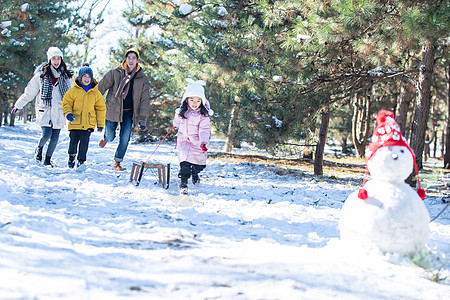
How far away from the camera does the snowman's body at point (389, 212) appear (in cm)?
306

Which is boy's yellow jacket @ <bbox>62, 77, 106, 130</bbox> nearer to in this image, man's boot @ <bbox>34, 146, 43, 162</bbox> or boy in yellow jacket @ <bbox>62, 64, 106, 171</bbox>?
boy in yellow jacket @ <bbox>62, 64, 106, 171</bbox>

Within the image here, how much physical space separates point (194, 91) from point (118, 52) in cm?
1597

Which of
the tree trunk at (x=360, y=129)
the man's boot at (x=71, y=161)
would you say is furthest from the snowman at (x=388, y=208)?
the tree trunk at (x=360, y=129)

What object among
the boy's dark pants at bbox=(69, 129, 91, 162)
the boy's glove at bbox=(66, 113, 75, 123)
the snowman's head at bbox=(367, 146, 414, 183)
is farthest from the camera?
the boy's dark pants at bbox=(69, 129, 91, 162)

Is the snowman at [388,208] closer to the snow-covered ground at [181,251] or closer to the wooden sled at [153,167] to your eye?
the snow-covered ground at [181,251]

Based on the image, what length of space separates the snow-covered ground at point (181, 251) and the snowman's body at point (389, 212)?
0.13m

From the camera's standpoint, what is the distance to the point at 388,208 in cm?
308

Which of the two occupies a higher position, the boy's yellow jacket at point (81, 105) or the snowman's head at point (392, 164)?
the boy's yellow jacket at point (81, 105)

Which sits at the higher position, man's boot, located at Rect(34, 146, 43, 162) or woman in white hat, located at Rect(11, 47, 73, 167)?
woman in white hat, located at Rect(11, 47, 73, 167)

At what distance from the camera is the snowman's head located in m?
3.18

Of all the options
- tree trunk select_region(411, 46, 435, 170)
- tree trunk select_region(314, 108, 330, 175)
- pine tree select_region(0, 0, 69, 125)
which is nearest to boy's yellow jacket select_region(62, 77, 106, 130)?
tree trunk select_region(314, 108, 330, 175)

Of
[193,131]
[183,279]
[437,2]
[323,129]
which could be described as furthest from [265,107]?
[183,279]

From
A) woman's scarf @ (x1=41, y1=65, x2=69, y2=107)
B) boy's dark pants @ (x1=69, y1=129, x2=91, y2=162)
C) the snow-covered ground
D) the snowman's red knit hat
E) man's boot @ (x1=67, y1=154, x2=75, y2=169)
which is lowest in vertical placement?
the snow-covered ground

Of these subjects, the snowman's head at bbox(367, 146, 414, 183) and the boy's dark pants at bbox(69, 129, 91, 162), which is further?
the boy's dark pants at bbox(69, 129, 91, 162)
